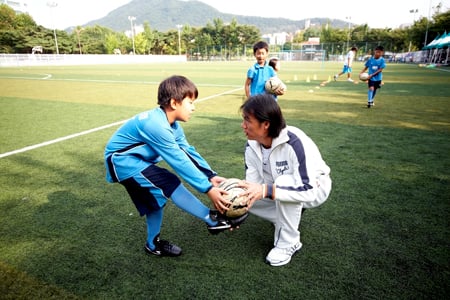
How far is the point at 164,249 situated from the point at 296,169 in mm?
1427

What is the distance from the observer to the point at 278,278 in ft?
8.17

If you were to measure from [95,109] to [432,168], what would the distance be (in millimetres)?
9381

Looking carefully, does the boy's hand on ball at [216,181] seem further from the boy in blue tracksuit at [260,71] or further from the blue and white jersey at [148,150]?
the boy in blue tracksuit at [260,71]

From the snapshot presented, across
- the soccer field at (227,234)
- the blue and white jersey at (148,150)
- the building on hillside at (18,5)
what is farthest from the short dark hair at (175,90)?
the building on hillside at (18,5)

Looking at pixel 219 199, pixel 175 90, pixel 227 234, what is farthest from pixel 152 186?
pixel 227 234

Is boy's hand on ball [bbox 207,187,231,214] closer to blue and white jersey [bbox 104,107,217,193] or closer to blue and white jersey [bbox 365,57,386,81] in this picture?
blue and white jersey [bbox 104,107,217,193]

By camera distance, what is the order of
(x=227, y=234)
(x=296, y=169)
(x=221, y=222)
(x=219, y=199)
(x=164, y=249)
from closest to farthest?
1. (x=219, y=199)
2. (x=296, y=169)
3. (x=221, y=222)
4. (x=164, y=249)
5. (x=227, y=234)

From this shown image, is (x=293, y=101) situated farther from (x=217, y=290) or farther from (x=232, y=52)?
(x=232, y=52)

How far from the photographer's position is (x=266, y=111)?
7.84ft

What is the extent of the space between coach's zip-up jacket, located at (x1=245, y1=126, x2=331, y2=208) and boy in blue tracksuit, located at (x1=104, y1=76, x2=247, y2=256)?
0.53 meters

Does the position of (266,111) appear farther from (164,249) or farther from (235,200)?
(164,249)

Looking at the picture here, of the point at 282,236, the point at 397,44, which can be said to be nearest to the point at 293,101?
the point at 282,236

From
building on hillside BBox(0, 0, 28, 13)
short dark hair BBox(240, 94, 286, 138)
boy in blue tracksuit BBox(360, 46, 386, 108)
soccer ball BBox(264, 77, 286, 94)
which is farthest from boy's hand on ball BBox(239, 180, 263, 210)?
building on hillside BBox(0, 0, 28, 13)

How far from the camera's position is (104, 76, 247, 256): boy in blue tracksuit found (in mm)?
2340
